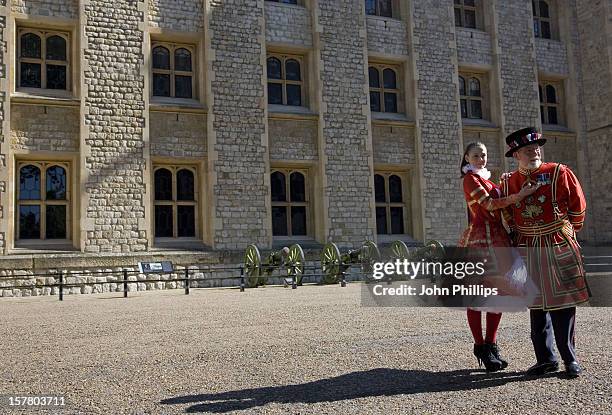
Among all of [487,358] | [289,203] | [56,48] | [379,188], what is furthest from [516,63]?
[487,358]

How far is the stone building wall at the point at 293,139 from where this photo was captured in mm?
15008

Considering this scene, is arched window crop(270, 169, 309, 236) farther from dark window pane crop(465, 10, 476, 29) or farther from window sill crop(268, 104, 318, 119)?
dark window pane crop(465, 10, 476, 29)

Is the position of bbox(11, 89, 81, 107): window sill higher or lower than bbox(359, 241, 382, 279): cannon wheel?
higher

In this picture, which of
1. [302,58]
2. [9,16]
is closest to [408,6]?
[302,58]

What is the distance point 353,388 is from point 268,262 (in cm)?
979

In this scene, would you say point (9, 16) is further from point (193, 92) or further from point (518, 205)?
point (518, 205)

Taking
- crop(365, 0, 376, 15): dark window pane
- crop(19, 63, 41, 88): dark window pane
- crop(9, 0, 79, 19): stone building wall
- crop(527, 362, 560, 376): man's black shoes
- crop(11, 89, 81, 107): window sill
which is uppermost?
crop(365, 0, 376, 15): dark window pane

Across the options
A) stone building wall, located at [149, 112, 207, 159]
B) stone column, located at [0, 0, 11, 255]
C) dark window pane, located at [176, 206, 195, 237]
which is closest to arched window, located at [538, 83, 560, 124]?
stone building wall, located at [149, 112, 207, 159]

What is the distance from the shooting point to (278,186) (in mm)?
15289

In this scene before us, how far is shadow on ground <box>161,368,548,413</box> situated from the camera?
331 cm

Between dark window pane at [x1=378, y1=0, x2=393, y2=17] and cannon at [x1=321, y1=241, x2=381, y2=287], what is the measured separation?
7.43 meters

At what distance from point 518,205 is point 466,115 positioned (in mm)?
14554

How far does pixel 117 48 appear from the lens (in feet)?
44.8

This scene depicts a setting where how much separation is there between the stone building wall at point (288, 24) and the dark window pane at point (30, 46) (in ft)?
17.9
